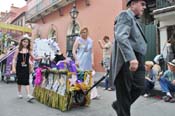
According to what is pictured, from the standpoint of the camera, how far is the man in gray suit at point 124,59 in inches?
132

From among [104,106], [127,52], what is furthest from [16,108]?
[127,52]

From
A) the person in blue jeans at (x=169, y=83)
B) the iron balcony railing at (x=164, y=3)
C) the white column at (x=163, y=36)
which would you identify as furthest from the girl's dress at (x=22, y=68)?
the iron balcony railing at (x=164, y=3)

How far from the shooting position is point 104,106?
19.5 feet

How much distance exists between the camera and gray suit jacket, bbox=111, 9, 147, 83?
10.8ft

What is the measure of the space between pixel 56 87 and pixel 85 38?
1.41 meters

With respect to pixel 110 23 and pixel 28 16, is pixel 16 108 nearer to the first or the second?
pixel 110 23

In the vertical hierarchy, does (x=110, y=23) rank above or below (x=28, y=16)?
below

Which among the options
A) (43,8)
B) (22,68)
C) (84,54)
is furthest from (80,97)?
(43,8)

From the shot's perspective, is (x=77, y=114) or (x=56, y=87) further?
(x=56, y=87)

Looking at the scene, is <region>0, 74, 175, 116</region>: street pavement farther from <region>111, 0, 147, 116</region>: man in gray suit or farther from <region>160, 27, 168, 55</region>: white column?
<region>160, 27, 168, 55</region>: white column

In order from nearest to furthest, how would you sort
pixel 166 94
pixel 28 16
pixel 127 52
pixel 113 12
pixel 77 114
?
pixel 127 52, pixel 77 114, pixel 166 94, pixel 113 12, pixel 28 16

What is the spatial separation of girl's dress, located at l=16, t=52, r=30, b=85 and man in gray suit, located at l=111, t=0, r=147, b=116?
153 inches

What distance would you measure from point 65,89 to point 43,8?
1708 centimetres

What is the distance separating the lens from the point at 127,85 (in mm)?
3389
